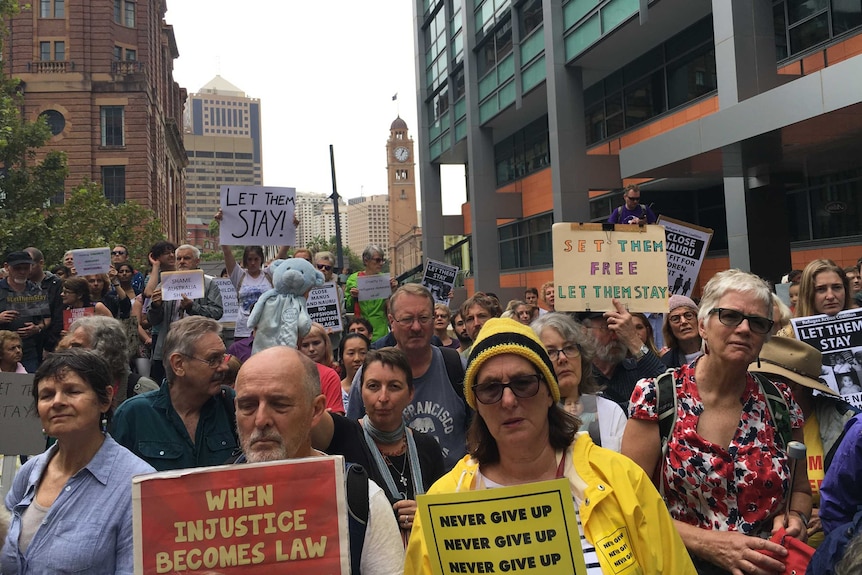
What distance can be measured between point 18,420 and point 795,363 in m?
4.52

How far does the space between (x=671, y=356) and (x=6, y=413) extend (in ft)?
14.6

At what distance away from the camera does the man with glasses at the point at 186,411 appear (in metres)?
3.97

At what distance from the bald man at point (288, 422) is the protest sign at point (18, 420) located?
108 inches

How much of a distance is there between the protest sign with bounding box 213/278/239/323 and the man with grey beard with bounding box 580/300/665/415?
5521 mm

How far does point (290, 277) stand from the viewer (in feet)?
23.8

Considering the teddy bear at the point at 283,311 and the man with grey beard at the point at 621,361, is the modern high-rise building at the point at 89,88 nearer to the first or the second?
the teddy bear at the point at 283,311

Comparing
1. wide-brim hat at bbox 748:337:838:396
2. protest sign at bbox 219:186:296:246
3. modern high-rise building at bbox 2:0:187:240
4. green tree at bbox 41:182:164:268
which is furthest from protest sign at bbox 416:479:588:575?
modern high-rise building at bbox 2:0:187:240

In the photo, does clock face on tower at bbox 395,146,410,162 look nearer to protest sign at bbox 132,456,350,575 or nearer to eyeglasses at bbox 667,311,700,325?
eyeglasses at bbox 667,311,700,325

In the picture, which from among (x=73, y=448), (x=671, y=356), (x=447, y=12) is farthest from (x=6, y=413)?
(x=447, y=12)

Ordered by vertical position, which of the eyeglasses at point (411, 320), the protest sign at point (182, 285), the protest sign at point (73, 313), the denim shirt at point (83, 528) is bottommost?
the denim shirt at point (83, 528)

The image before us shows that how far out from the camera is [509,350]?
263 cm

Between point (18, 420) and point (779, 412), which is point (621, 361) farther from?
point (18, 420)

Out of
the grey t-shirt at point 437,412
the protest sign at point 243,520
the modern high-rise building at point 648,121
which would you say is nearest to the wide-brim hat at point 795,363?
Answer: the grey t-shirt at point 437,412

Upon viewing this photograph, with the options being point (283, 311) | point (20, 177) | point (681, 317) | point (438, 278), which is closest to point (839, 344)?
point (681, 317)
